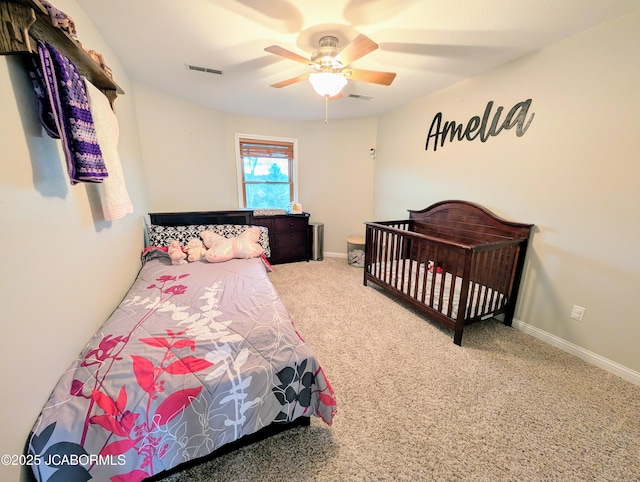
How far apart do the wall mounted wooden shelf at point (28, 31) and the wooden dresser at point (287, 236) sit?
2.69m

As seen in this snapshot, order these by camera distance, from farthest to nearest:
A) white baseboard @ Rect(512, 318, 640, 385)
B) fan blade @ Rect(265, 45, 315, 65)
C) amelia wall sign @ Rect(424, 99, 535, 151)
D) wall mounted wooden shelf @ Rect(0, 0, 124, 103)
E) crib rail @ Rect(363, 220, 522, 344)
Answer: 1. amelia wall sign @ Rect(424, 99, 535, 151)
2. crib rail @ Rect(363, 220, 522, 344)
3. white baseboard @ Rect(512, 318, 640, 385)
4. fan blade @ Rect(265, 45, 315, 65)
5. wall mounted wooden shelf @ Rect(0, 0, 124, 103)

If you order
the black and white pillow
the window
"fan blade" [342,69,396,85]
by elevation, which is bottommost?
the black and white pillow

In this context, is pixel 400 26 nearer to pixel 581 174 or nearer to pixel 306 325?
pixel 581 174

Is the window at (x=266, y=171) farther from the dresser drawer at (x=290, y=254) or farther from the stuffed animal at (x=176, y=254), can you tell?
the stuffed animal at (x=176, y=254)

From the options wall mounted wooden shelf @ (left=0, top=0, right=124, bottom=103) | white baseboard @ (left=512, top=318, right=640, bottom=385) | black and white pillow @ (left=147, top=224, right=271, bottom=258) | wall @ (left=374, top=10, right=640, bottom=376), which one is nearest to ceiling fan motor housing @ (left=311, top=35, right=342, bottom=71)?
A: wall mounted wooden shelf @ (left=0, top=0, right=124, bottom=103)

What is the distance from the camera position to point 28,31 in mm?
842

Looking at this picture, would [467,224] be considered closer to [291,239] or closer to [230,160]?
[291,239]

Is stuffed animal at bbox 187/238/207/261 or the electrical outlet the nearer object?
the electrical outlet

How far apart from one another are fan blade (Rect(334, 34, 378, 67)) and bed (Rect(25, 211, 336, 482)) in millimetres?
1730

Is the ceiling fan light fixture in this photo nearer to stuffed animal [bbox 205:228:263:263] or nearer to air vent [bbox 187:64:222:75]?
air vent [bbox 187:64:222:75]

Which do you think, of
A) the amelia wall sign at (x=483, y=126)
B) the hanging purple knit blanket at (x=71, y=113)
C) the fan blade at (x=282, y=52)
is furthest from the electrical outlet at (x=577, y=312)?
the hanging purple knit blanket at (x=71, y=113)

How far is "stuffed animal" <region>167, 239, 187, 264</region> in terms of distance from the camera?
2.41 metres

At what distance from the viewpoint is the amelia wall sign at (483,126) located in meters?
2.08

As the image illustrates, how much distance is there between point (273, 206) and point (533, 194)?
3.44m
